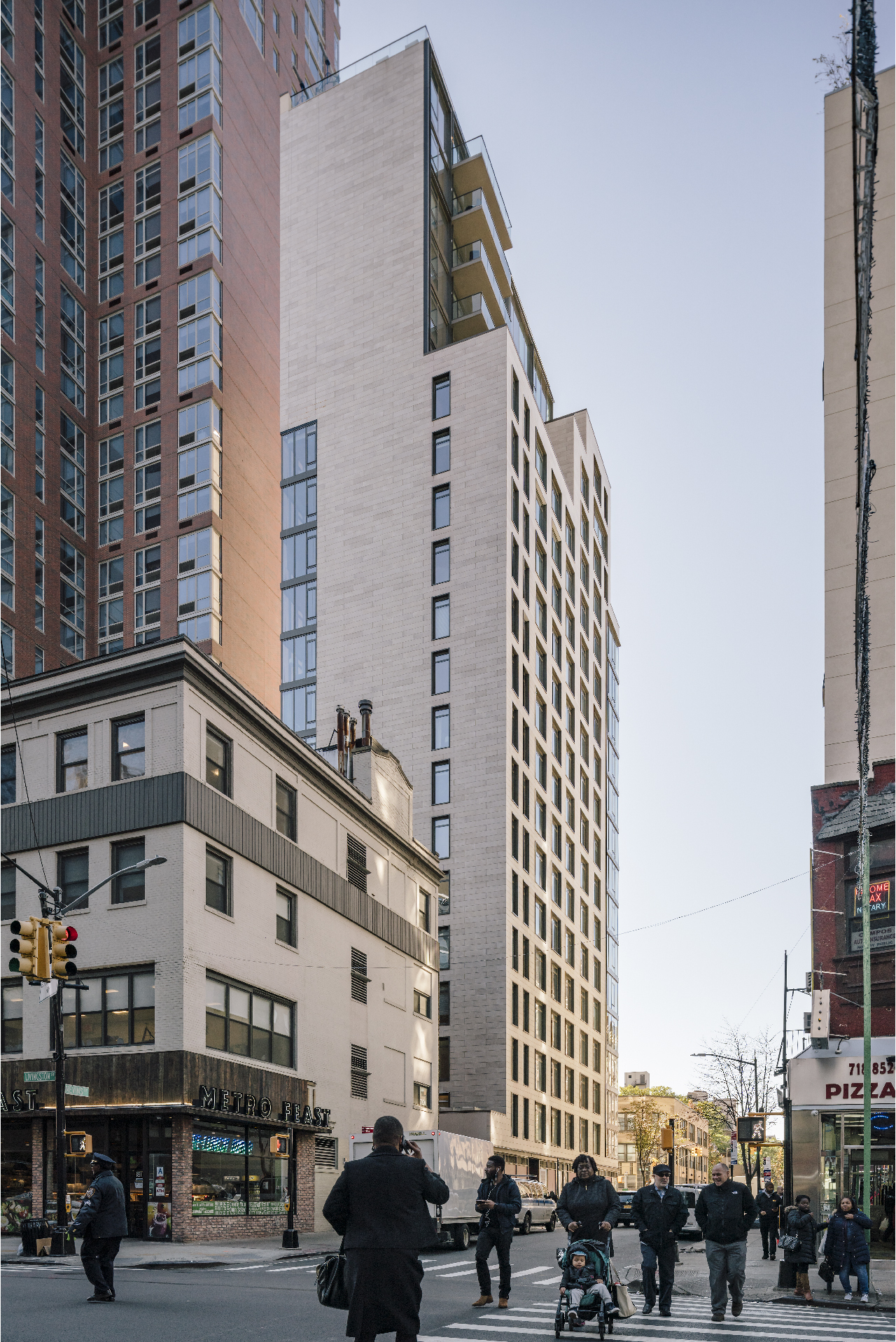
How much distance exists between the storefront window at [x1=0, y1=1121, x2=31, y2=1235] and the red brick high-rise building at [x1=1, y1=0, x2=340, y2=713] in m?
35.8

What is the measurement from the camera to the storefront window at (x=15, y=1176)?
33438mm

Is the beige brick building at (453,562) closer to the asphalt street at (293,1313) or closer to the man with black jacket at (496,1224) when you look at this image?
the asphalt street at (293,1313)

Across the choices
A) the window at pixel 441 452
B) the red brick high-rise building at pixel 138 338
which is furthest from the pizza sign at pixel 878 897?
the red brick high-rise building at pixel 138 338

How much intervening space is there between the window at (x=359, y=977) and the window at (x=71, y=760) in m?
12.9

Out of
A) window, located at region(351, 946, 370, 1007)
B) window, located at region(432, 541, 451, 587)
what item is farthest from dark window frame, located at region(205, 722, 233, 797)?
window, located at region(432, 541, 451, 587)

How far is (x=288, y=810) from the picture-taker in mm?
40812

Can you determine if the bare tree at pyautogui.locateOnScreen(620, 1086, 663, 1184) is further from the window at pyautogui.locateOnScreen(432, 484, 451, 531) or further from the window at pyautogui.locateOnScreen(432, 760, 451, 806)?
the window at pyautogui.locateOnScreen(432, 484, 451, 531)

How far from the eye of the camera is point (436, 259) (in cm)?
7894

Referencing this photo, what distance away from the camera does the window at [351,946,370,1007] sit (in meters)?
45.3

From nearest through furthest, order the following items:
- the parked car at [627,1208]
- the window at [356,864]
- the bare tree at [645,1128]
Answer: the window at [356,864]
the parked car at [627,1208]
the bare tree at [645,1128]

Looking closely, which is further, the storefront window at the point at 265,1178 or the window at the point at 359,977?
the window at the point at 359,977

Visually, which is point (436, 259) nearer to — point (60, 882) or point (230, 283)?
point (230, 283)

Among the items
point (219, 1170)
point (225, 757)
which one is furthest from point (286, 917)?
point (219, 1170)

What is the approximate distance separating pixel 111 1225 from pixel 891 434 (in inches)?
1429
